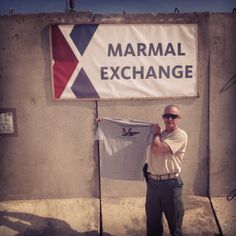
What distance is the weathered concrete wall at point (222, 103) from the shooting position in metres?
6.46

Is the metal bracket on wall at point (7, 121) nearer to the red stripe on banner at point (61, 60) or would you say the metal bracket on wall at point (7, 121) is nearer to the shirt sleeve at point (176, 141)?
the red stripe on banner at point (61, 60)

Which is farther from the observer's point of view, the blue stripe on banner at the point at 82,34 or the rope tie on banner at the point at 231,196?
the rope tie on banner at the point at 231,196

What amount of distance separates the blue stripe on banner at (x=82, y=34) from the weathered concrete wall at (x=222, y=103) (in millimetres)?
2167

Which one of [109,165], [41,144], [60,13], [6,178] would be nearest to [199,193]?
[109,165]

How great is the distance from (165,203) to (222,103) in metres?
2.45

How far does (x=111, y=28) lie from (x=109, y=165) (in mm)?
2462

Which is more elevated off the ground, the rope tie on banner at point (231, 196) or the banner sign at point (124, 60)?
the banner sign at point (124, 60)

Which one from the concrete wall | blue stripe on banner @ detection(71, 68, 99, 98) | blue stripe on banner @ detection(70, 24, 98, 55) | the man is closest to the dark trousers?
the man

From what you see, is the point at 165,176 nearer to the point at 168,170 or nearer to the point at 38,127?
the point at 168,170

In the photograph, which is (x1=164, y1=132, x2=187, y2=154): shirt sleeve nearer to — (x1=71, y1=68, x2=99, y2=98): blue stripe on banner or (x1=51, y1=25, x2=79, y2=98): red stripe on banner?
(x1=71, y1=68, x2=99, y2=98): blue stripe on banner

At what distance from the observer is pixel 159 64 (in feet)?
21.3

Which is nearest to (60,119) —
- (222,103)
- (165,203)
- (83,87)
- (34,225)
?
(83,87)

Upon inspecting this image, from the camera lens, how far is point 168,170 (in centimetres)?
521

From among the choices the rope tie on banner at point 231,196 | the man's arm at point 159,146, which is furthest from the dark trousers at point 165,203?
the rope tie on banner at point 231,196
